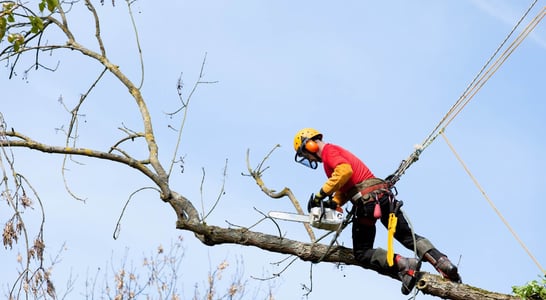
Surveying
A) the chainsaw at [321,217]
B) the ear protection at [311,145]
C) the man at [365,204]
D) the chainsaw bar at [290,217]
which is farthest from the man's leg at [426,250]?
the ear protection at [311,145]

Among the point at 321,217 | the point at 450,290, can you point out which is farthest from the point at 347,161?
the point at 450,290

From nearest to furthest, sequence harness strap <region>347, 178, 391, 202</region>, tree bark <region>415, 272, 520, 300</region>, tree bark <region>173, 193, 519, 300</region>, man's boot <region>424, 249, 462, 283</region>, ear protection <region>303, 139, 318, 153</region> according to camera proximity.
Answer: tree bark <region>415, 272, 520, 300</region>
man's boot <region>424, 249, 462, 283</region>
tree bark <region>173, 193, 519, 300</region>
harness strap <region>347, 178, 391, 202</region>
ear protection <region>303, 139, 318, 153</region>

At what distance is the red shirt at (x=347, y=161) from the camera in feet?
22.4

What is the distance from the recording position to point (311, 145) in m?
6.98

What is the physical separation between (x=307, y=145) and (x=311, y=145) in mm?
35

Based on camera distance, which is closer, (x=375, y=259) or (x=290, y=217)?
(x=375, y=259)

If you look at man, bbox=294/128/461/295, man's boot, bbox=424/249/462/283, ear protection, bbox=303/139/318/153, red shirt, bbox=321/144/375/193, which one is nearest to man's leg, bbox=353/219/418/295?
man, bbox=294/128/461/295

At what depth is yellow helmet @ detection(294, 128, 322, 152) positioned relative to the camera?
7.04 metres

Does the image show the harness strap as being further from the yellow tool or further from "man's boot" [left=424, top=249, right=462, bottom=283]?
"man's boot" [left=424, top=249, right=462, bottom=283]

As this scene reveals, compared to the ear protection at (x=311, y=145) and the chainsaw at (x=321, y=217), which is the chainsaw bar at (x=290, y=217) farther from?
the ear protection at (x=311, y=145)

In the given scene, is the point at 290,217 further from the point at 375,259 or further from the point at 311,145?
the point at 375,259

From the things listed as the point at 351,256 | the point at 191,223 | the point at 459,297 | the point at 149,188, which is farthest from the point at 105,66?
the point at 459,297

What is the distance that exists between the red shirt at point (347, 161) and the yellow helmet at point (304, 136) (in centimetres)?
16

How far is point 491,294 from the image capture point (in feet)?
21.1
